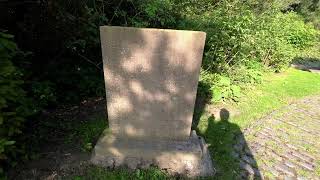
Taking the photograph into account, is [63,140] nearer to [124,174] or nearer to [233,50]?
[124,174]

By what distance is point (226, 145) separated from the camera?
510 centimetres

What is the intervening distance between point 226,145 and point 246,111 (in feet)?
5.90

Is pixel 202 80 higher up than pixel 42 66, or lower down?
lower down

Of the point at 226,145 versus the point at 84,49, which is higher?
the point at 84,49

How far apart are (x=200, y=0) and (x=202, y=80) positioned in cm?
434

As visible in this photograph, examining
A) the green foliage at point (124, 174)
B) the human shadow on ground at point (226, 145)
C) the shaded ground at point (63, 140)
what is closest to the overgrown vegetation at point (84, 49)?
the shaded ground at point (63, 140)

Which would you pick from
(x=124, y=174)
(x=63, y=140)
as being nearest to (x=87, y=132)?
(x=63, y=140)

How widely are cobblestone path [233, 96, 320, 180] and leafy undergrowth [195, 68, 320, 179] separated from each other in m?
0.17

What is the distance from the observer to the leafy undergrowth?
4.74m

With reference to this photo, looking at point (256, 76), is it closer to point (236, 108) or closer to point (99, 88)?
point (236, 108)

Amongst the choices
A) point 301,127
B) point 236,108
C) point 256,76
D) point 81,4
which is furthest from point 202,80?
point 81,4

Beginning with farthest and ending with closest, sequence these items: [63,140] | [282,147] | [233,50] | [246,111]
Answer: [233,50] < [246,111] < [282,147] < [63,140]

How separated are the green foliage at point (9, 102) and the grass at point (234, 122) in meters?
0.91

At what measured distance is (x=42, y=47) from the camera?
5.40m
